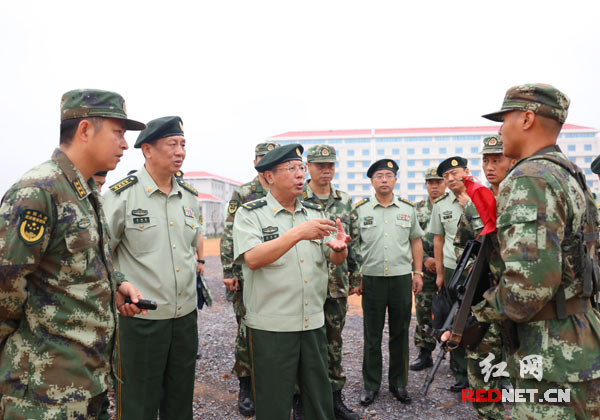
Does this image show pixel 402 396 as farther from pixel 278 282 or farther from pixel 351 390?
pixel 278 282

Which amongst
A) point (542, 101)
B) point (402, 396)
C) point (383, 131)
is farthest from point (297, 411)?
point (383, 131)

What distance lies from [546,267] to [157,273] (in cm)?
252

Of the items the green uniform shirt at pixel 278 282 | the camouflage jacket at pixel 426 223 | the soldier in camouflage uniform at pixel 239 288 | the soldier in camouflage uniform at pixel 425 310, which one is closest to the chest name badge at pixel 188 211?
the green uniform shirt at pixel 278 282

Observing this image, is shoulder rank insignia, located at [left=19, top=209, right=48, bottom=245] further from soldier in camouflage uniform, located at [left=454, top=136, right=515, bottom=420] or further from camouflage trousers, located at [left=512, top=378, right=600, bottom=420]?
soldier in camouflage uniform, located at [left=454, top=136, right=515, bottom=420]

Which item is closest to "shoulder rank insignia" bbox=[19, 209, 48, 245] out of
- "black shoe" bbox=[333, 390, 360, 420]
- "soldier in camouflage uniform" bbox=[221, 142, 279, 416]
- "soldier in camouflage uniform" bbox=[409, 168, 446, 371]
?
"soldier in camouflage uniform" bbox=[221, 142, 279, 416]

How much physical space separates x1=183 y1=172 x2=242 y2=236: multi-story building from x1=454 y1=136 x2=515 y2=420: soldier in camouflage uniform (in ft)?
161

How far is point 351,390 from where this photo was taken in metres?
4.75

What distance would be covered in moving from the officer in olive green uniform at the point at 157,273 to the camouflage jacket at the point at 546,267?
2.18 metres

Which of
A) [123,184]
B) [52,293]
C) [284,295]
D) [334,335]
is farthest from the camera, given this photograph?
[334,335]

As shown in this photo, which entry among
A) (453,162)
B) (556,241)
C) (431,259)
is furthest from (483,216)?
(431,259)

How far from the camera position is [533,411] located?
6.54 feet

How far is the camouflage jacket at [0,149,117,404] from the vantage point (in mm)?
1830

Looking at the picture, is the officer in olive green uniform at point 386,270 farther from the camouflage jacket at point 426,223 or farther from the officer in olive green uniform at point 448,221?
the camouflage jacket at point 426,223

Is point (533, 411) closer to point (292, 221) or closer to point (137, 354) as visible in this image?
point (292, 221)
